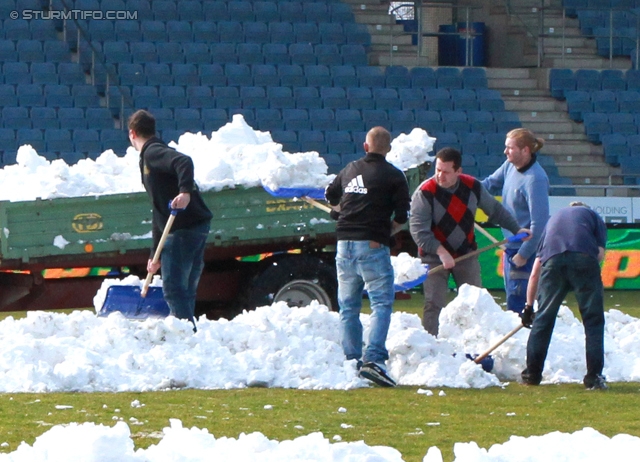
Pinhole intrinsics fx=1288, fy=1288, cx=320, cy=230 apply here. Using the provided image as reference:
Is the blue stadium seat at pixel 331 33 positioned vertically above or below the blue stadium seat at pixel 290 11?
below

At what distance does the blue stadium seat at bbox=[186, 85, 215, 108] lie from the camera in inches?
891

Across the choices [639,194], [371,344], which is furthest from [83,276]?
[639,194]

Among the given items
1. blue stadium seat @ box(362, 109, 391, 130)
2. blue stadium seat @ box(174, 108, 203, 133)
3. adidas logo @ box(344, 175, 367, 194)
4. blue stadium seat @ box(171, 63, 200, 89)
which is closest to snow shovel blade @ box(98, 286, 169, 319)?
adidas logo @ box(344, 175, 367, 194)

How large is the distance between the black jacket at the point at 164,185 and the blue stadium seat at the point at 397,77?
51.3 ft

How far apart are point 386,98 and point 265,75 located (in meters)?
2.28

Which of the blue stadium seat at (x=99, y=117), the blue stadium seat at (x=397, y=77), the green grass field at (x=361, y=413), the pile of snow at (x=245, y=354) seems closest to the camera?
the green grass field at (x=361, y=413)

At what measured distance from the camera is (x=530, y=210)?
946 centimetres

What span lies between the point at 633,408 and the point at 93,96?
16.1 metres

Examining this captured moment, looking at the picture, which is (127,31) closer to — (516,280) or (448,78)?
(448,78)

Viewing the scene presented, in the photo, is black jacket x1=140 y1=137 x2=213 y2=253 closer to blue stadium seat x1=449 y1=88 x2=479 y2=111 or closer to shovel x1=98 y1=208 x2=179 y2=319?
shovel x1=98 y1=208 x2=179 y2=319

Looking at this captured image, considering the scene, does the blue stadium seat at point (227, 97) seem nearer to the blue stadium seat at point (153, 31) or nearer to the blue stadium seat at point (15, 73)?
the blue stadium seat at point (153, 31)

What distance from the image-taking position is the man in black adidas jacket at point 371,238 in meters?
8.41

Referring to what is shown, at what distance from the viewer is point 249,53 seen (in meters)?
24.0

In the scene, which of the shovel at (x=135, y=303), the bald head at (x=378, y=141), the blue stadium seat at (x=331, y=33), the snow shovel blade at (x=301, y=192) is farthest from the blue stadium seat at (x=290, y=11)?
the bald head at (x=378, y=141)
